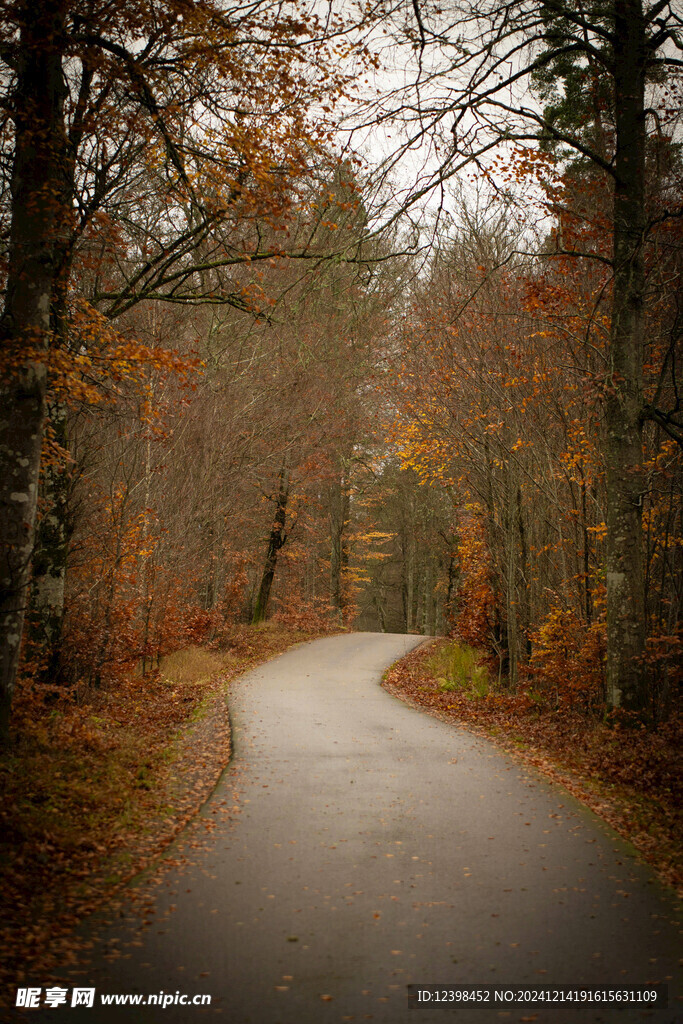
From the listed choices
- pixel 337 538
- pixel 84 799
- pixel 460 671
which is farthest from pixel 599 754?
pixel 337 538

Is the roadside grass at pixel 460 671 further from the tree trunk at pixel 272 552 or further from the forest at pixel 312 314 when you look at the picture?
the tree trunk at pixel 272 552

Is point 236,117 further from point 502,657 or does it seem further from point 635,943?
point 502,657

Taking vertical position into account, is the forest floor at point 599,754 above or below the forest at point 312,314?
below

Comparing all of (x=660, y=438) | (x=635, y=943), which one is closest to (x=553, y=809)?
(x=635, y=943)

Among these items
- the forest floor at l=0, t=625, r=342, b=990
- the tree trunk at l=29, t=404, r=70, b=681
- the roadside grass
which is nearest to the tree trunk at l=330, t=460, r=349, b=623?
the roadside grass

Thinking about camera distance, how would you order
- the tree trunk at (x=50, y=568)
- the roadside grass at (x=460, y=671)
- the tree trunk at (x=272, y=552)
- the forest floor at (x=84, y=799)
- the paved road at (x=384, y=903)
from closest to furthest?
the paved road at (x=384, y=903) → the forest floor at (x=84, y=799) → the tree trunk at (x=50, y=568) → the roadside grass at (x=460, y=671) → the tree trunk at (x=272, y=552)

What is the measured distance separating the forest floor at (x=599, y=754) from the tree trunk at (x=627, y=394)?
0.76 meters

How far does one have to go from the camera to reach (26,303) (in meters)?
6.62

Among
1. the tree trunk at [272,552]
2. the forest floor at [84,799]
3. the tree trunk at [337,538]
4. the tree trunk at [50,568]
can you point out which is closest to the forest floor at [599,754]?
the forest floor at [84,799]

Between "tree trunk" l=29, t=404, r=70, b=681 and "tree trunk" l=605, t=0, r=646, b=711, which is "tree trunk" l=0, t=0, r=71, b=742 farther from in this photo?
"tree trunk" l=605, t=0, r=646, b=711

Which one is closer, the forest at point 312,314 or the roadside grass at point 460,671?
the forest at point 312,314

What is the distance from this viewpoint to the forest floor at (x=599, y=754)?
6.02 meters

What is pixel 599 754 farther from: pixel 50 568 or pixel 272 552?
pixel 272 552

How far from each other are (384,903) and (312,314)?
1593cm
